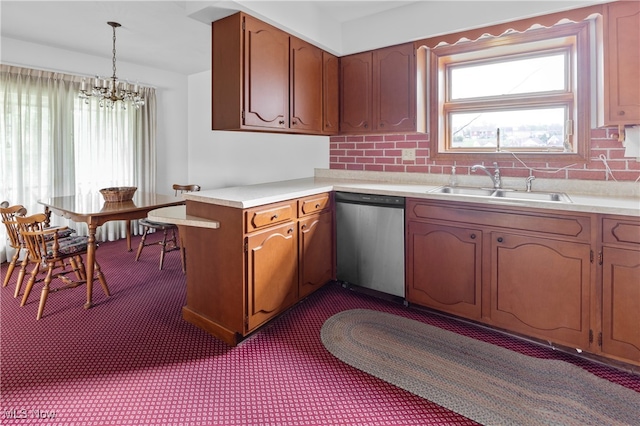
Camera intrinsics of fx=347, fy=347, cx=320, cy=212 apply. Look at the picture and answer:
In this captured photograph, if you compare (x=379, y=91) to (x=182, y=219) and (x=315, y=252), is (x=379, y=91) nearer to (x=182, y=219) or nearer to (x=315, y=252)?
(x=315, y=252)

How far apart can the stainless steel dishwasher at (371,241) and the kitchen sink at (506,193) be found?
39cm

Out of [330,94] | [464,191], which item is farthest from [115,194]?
[464,191]

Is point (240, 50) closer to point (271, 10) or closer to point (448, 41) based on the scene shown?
point (271, 10)

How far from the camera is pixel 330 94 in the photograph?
3.21 m

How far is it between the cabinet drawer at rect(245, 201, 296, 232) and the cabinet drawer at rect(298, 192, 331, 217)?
0.09m

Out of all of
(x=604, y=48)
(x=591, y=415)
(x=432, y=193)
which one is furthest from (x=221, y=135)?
(x=591, y=415)

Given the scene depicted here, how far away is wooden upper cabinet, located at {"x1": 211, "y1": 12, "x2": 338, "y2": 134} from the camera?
238cm

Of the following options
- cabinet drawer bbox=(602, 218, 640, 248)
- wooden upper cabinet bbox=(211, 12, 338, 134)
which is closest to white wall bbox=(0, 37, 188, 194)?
wooden upper cabinet bbox=(211, 12, 338, 134)

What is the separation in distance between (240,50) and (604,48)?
228cm

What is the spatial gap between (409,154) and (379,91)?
62 centimetres

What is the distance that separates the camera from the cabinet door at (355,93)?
3.11 metres

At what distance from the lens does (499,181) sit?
2.62m

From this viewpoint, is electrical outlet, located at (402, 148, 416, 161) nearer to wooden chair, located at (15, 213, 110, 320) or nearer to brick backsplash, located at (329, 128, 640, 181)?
brick backsplash, located at (329, 128, 640, 181)

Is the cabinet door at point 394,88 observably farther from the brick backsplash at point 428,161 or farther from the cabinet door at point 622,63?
the cabinet door at point 622,63
